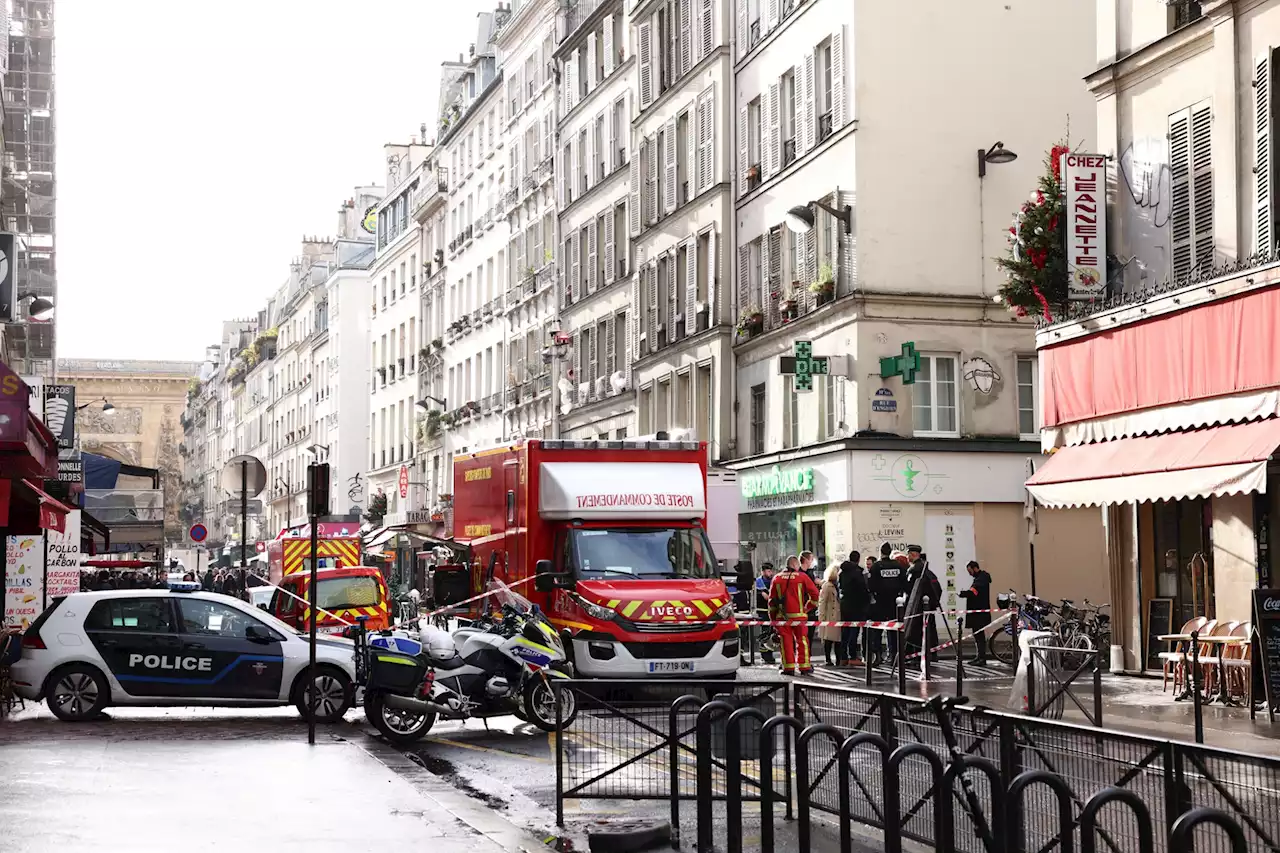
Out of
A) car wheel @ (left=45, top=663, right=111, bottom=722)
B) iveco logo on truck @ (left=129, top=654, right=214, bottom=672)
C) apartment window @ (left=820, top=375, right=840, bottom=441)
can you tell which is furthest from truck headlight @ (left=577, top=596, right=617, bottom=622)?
apartment window @ (left=820, top=375, right=840, bottom=441)

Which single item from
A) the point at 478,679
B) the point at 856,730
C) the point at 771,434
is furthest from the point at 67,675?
the point at 771,434

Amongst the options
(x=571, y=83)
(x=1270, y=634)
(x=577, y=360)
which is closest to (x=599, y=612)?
(x=1270, y=634)

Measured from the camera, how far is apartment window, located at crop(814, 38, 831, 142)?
38781 millimetres

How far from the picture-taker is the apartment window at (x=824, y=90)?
38.8 meters

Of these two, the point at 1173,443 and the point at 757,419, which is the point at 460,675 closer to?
the point at 1173,443

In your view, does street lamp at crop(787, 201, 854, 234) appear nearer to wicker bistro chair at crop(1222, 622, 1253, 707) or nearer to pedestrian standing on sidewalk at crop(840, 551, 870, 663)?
pedestrian standing on sidewalk at crop(840, 551, 870, 663)

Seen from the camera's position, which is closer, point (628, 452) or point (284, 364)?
point (628, 452)

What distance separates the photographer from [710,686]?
1224 cm

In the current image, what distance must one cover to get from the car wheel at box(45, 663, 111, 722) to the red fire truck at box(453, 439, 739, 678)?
578 centimetres

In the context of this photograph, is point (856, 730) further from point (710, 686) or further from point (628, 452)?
point (628, 452)

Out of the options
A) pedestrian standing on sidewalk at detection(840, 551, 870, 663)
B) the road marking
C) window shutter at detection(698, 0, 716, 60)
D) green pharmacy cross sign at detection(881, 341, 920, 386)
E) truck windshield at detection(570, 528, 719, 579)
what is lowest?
the road marking

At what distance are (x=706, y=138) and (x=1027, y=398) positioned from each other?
12.3 meters

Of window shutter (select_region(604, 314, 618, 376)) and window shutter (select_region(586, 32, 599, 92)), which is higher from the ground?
window shutter (select_region(586, 32, 599, 92))

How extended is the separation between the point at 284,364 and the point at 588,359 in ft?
219
